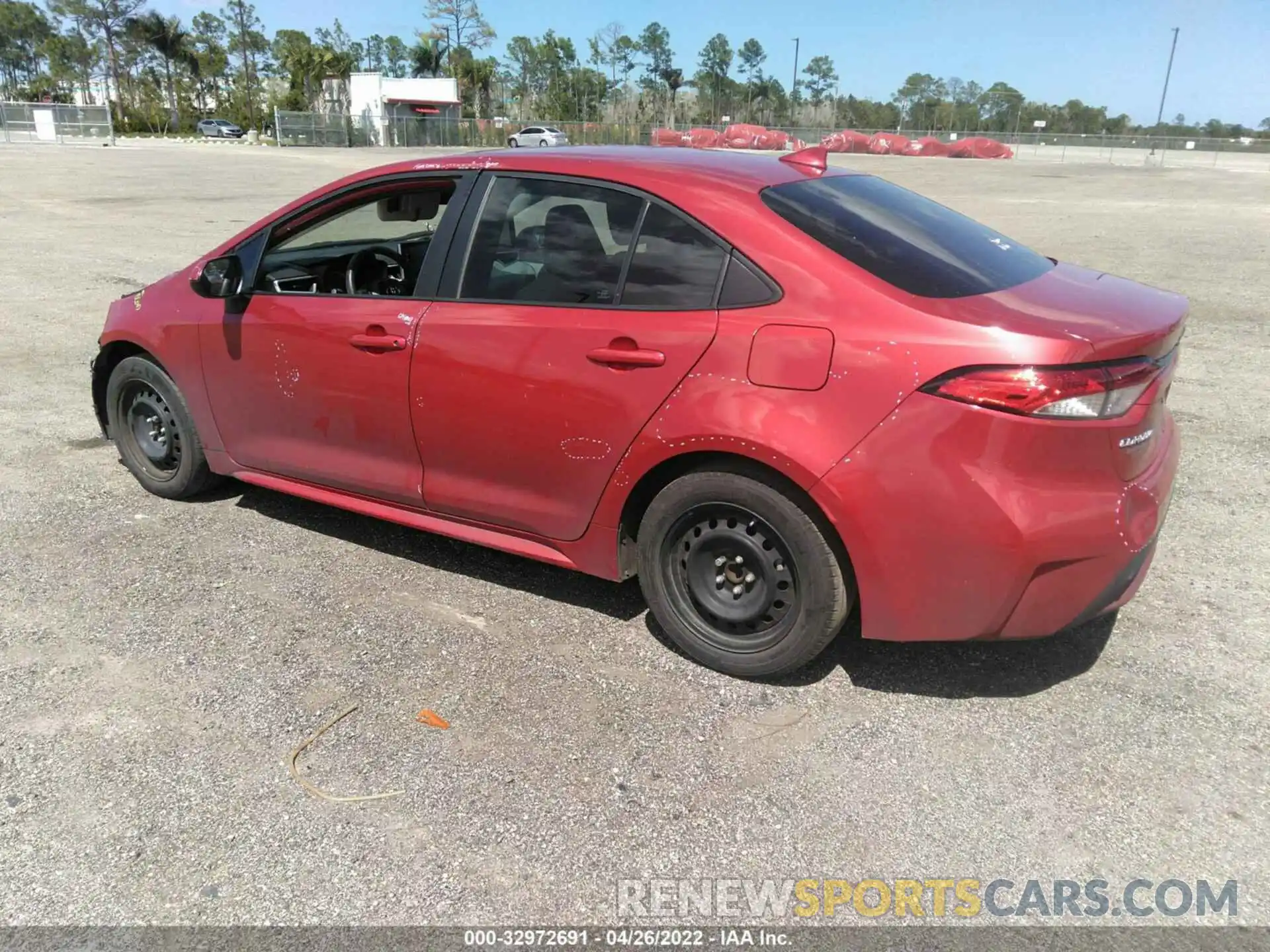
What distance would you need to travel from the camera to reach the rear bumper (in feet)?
8.93

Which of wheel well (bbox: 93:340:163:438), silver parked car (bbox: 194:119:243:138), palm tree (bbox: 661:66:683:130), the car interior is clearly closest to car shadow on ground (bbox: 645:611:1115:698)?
the car interior

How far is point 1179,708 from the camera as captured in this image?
315cm

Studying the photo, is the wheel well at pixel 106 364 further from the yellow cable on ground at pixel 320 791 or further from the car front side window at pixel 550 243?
the yellow cable on ground at pixel 320 791

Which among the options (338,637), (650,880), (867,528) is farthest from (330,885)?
(867,528)

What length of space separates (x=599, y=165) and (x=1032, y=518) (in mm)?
1926

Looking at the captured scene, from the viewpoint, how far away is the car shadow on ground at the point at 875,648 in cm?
332

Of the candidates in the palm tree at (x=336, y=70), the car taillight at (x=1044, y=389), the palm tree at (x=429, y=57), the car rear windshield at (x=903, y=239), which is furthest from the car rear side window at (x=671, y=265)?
the palm tree at (x=429, y=57)

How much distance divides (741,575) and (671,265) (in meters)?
1.08

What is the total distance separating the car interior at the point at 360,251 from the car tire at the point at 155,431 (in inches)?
32.6

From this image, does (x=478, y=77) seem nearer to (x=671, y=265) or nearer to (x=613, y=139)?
(x=613, y=139)

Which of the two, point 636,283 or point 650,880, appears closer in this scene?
point 650,880

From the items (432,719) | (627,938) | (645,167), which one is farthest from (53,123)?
(627,938)

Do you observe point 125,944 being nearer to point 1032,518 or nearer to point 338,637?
point 338,637

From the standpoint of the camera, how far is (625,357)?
3.19 m
